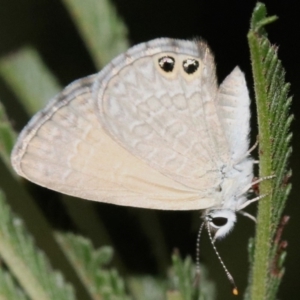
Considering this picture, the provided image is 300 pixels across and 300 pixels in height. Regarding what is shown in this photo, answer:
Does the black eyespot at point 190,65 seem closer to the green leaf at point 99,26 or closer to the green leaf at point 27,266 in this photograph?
the green leaf at point 99,26

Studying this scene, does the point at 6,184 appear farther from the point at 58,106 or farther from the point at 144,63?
the point at 144,63

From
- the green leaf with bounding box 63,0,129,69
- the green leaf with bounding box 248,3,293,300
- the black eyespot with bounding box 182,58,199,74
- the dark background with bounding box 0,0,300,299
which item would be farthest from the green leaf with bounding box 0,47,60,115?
the green leaf with bounding box 248,3,293,300

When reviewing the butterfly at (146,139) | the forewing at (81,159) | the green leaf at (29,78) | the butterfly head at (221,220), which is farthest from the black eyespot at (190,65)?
the green leaf at (29,78)

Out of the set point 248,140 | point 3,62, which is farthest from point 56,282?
point 3,62

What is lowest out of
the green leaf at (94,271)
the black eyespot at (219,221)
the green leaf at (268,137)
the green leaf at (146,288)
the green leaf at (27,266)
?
the green leaf at (146,288)

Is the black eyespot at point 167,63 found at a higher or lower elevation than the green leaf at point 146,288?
higher

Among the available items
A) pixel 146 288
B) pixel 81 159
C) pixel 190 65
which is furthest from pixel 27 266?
pixel 190 65

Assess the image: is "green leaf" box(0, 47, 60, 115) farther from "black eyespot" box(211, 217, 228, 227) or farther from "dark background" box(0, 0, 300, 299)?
"black eyespot" box(211, 217, 228, 227)

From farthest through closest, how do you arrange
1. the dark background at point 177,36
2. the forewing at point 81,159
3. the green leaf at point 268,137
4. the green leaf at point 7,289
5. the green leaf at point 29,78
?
1. the green leaf at point 29,78
2. the dark background at point 177,36
3. the forewing at point 81,159
4. the green leaf at point 7,289
5. the green leaf at point 268,137
